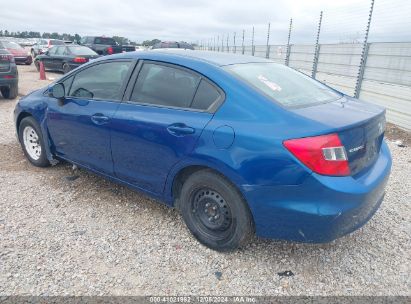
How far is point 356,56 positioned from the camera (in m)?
8.97

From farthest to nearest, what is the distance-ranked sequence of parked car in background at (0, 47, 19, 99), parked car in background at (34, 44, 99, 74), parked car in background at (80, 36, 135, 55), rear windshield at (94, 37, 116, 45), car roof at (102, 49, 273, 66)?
rear windshield at (94, 37, 116, 45) < parked car in background at (80, 36, 135, 55) < parked car in background at (34, 44, 99, 74) < parked car in background at (0, 47, 19, 99) < car roof at (102, 49, 273, 66)

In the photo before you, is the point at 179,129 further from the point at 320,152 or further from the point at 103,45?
the point at 103,45

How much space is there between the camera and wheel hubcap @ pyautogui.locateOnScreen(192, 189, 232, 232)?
9.07ft

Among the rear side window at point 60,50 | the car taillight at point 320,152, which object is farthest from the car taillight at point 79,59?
the car taillight at point 320,152

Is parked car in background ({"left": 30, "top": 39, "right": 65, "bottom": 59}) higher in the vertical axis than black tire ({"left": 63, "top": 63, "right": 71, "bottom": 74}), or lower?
higher

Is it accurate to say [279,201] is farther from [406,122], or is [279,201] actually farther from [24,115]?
[406,122]

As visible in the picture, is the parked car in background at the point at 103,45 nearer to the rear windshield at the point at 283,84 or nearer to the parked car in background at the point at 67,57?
the parked car in background at the point at 67,57

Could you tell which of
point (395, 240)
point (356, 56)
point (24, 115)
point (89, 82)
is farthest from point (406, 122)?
point (24, 115)

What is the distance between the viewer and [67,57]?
15211mm

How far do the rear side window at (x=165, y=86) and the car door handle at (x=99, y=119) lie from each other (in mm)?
357

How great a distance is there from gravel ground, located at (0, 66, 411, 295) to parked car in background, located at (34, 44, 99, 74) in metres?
12.1

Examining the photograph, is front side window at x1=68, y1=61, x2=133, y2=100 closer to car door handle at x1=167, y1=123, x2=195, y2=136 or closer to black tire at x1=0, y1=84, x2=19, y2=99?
car door handle at x1=167, y1=123, x2=195, y2=136

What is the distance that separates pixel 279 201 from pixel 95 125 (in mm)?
2048

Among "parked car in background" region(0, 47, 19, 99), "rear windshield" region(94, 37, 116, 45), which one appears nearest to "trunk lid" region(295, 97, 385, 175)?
"parked car in background" region(0, 47, 19, 99)
